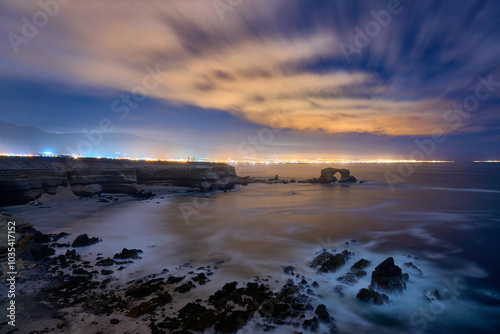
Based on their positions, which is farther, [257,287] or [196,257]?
[196,257]

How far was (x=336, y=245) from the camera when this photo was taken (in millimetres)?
15117

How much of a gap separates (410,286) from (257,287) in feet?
22.7

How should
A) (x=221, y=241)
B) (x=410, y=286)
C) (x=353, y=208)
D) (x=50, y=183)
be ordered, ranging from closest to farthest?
(x=410, y=286) < (x=221, y=241) < (x=50, y=183) < (x=353, y=208)

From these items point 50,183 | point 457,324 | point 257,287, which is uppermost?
point 50,183

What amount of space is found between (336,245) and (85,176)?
32.2 meters

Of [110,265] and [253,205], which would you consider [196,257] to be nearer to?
[110,265]

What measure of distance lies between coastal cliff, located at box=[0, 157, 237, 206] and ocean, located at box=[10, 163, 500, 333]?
3762mm

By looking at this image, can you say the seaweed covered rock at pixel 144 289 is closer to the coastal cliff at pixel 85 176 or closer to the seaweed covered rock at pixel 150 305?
the seaweed covered rock at pixel 150 305

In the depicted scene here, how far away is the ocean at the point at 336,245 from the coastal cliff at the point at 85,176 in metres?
3.76

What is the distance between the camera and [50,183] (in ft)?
87.0

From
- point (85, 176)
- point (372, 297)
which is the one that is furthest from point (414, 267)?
point (85, 176)

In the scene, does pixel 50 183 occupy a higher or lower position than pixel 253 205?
higher

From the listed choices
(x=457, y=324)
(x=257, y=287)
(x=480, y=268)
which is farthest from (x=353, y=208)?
(x=257, y=287)

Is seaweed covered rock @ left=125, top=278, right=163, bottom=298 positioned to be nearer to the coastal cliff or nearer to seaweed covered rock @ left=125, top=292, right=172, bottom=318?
seaweed covered rock @ left=125, top=292, right=172, bottom=318
